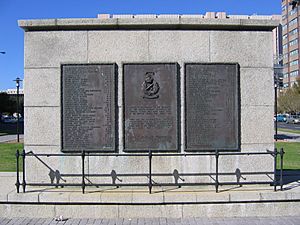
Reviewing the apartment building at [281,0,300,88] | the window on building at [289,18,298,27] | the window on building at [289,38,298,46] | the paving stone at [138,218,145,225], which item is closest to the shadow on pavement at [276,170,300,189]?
the paving stone at [138,218,145,225]

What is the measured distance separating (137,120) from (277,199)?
343 centimetres

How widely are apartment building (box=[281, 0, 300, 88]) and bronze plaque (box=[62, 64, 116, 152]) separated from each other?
101879 mm

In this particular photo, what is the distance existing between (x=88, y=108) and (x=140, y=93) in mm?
1242

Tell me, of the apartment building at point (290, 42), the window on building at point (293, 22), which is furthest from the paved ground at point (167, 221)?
the window on building at point (293, 22)

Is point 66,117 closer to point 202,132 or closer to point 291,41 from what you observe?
point 202,132

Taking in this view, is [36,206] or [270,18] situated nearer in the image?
[36,206]

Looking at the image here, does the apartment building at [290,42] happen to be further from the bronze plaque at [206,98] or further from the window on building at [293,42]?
the bronze plaque at [206,98]

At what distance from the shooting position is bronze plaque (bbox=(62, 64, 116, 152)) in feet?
24.7

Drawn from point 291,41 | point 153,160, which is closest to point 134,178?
point 153,160

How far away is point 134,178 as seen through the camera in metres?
7.56

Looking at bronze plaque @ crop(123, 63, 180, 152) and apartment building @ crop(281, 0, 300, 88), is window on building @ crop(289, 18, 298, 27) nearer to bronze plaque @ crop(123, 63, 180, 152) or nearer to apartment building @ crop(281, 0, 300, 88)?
apartment building @ crop(281, 0, 300, 88)

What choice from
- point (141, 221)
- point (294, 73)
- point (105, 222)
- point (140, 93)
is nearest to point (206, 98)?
point (140, 93)

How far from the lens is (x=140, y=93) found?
7.54 m

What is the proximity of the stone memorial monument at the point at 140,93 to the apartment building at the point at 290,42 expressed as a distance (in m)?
101
